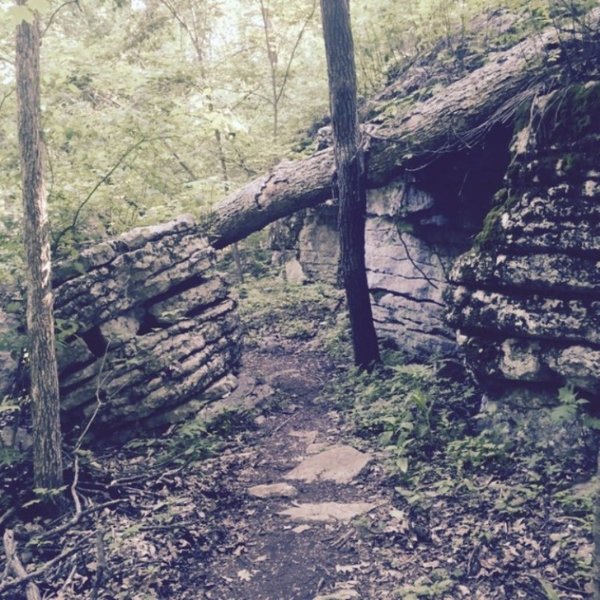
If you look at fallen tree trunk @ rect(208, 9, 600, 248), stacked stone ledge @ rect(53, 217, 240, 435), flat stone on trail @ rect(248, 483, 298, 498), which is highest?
fallen tree trunk @ rect(208, 9, 600, 248)

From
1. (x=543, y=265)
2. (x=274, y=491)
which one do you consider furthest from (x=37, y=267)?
(x=543, y=265)

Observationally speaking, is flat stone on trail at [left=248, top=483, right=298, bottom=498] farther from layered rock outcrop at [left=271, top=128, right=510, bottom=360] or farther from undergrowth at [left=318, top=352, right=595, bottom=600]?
layered rock outcrop at [left=271, top=128, right=510, bottom=360]

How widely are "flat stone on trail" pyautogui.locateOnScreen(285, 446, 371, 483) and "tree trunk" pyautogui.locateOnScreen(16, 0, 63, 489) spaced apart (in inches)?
106

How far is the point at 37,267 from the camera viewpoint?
575cm

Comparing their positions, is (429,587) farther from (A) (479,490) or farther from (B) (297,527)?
(B) (297,527)

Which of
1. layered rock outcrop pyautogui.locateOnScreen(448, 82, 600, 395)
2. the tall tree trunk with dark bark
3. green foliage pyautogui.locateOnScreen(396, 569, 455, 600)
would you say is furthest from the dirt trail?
layered rock outcrop pyautogui.locateOnScreen(448, 82, 600, 395)

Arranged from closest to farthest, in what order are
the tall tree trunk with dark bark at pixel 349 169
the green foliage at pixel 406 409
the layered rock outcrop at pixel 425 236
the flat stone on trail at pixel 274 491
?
1. the flat stone on trail at pixel 274 491
2. the green foliage at pixel 406 409
3. the layered rock outcrop at pixel 425 236
4. the tall tree trunk with dark bark at pixel 349 169

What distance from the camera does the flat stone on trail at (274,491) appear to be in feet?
20.2

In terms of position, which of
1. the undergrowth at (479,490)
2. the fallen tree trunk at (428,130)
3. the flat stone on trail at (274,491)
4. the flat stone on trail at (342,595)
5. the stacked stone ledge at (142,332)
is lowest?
the flat stone on trail at (274,491)

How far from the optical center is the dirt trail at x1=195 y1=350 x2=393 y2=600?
4.63m

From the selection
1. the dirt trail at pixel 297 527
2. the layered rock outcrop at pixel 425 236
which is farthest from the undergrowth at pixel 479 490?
the layered rock outcrop at pixel 425 236

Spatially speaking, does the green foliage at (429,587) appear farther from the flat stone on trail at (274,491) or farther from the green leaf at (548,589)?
the flat stone on trail at (274,491)

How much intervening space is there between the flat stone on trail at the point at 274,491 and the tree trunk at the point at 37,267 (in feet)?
6.93

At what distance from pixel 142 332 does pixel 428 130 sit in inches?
204
